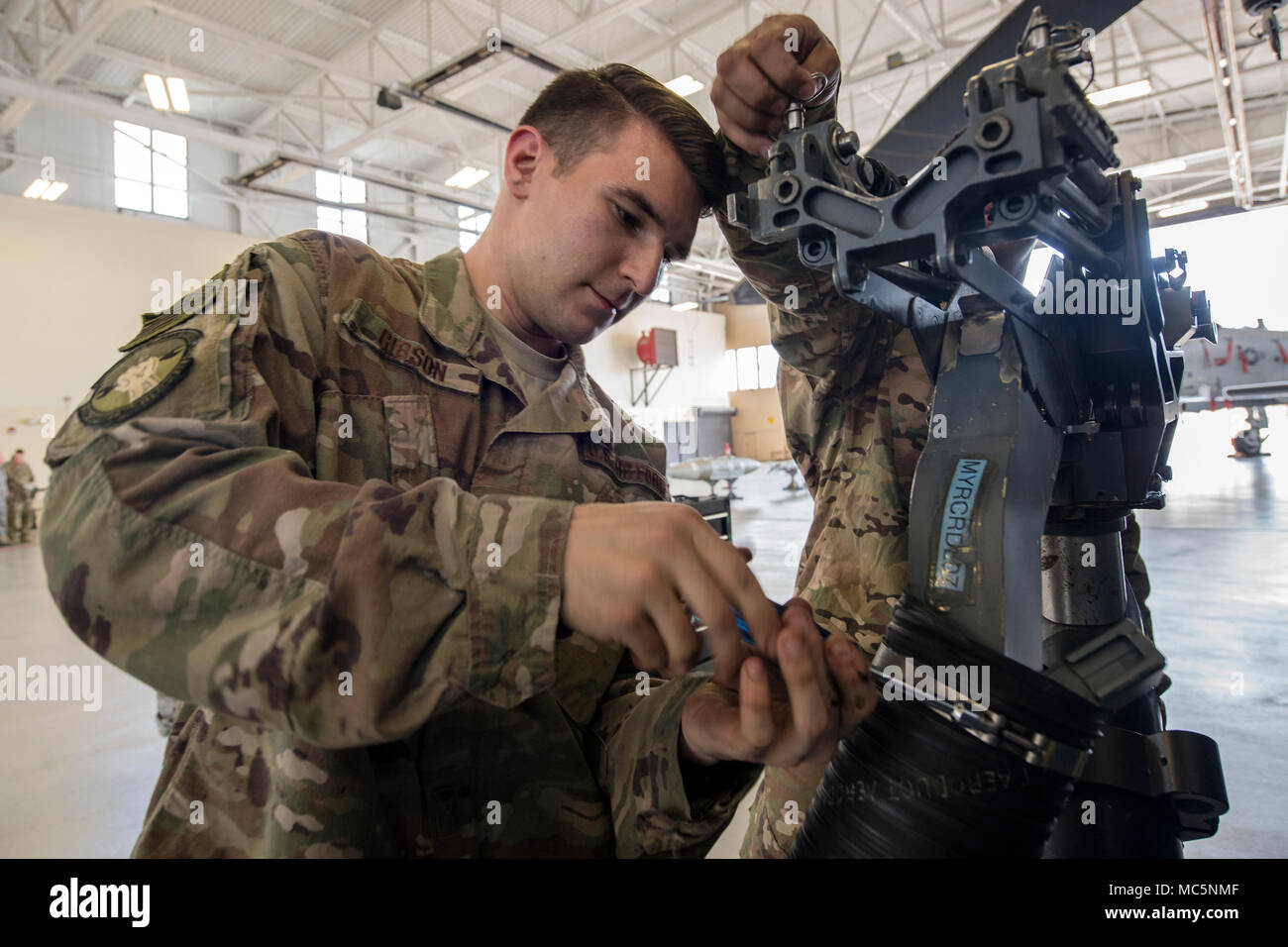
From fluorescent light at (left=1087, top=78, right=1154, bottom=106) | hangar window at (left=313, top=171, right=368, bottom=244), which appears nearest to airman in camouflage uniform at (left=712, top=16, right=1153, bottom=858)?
fluorescent light at (left=1087, top=78, right=1154, bottom=106)

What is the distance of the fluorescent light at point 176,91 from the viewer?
5840mm

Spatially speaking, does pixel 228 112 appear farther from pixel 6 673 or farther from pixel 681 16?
pixel 6 673

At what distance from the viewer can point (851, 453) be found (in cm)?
146

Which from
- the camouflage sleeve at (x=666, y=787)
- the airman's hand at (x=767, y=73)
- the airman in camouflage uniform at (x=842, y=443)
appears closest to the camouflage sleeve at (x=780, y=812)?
the airman in camouflage uniform at (x=842, y=443)

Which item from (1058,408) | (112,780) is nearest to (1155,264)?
(1058,408)

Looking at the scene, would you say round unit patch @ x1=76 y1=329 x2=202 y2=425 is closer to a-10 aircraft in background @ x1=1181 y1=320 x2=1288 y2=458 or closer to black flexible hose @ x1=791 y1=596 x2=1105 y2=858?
black flexible hose @ x1=791 y1=596 x2=1105 y2=858

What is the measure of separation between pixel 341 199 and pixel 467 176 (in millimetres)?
3204

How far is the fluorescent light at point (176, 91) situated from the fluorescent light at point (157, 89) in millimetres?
50

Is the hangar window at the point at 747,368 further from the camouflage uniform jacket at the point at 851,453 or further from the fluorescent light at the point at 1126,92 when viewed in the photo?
the camouflage uniform jacket at the point at 851,453

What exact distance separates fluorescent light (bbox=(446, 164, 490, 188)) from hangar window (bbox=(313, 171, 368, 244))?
2227mm

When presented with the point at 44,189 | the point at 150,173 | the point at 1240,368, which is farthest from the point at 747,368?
the point at 44,189

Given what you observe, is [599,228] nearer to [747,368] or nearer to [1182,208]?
[1182,208]

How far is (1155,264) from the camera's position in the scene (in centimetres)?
97

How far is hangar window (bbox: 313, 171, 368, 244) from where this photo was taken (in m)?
12.4
